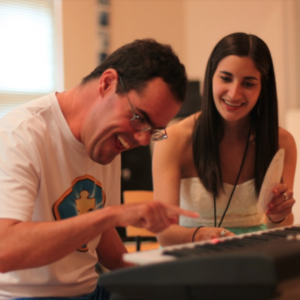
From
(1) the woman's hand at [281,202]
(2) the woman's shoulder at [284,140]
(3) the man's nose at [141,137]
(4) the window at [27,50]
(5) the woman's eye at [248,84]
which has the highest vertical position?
(4) the window at [27,50]

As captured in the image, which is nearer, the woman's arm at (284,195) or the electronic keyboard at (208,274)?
the electronic keyboard at (208,274)

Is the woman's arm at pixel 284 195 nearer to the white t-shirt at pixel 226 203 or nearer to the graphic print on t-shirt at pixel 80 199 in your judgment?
the white t-shirt at pixel 226 203

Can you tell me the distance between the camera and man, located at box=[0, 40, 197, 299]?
35.8 inches

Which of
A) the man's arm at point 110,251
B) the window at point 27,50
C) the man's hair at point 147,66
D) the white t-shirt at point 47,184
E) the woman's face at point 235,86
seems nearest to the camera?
the white t-shirt at point 47,184

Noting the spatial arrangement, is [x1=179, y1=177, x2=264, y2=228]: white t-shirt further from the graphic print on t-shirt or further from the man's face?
the man's face

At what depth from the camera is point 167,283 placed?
1.92 ft

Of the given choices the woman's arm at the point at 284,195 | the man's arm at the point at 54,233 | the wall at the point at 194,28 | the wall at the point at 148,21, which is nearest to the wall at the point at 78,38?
the wall at the point at 194,28

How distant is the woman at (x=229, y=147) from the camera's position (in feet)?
5.03

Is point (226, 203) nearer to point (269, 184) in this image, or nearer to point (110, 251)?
point (269, 184)

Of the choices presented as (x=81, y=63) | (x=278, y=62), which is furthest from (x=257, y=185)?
(x=81, y=63)

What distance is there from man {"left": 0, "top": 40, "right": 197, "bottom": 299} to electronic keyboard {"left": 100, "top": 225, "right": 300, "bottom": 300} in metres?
0.19

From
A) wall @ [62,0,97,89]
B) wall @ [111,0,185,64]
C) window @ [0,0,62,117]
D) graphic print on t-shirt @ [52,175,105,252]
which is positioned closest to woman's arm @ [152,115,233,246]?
graphic print on t-shirt @ [52,175,105,252]

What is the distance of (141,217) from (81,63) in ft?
10.7

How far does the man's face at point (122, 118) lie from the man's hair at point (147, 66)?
0.02 meters
